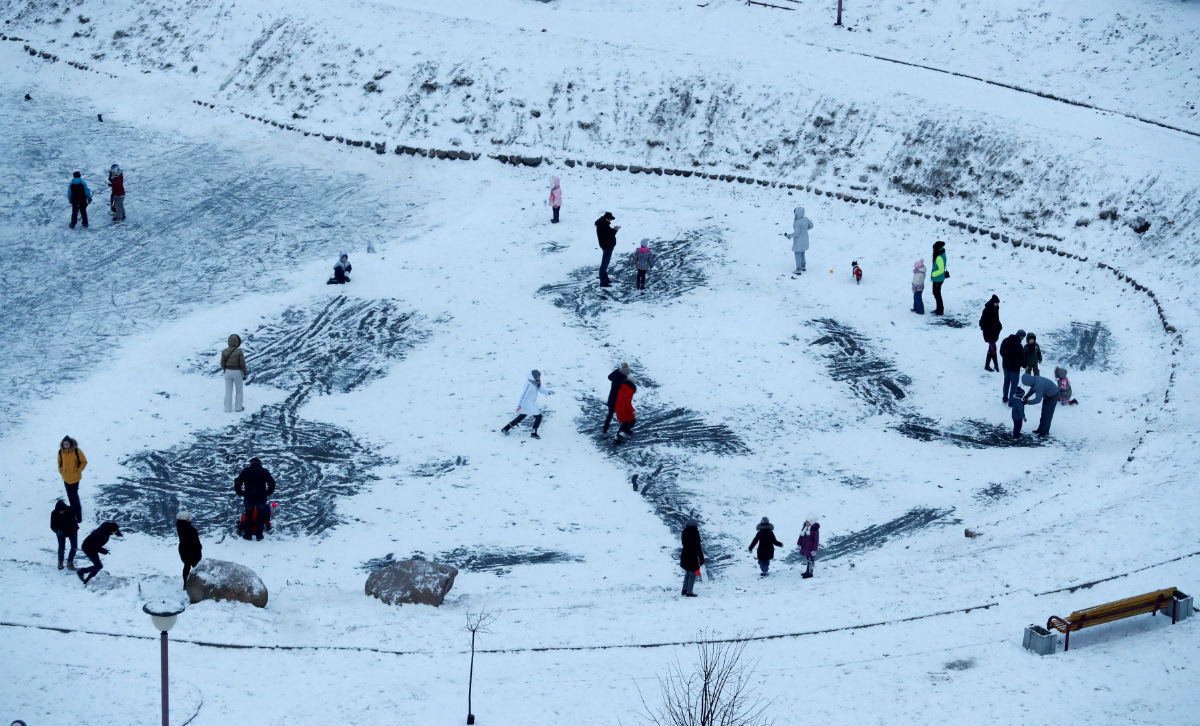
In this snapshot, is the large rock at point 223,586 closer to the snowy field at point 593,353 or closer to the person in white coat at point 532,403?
the snowy field at point 593,353

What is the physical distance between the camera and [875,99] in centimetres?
3038

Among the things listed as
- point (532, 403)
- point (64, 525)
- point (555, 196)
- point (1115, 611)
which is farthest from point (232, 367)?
point (1115, 611)

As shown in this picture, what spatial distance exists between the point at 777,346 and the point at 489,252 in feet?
23.1

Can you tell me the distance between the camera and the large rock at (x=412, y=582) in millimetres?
15242

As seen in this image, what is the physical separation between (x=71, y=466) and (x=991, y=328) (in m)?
15.1

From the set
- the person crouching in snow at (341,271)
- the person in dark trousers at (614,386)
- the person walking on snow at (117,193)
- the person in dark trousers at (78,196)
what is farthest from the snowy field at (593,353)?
the person in dark trousers at (78,196)

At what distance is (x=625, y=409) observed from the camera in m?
19.7

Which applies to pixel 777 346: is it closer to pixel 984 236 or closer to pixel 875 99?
pixel 984 236

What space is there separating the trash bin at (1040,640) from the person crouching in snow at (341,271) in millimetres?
15795

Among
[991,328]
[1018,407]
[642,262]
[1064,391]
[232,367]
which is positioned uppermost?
[642,262]

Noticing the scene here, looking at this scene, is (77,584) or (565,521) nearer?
(77,584)

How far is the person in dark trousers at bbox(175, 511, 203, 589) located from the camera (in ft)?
49.4

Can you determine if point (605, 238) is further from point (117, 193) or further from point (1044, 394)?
point (117, 193)

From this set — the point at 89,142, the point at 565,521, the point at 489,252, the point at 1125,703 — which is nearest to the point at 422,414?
the point at 565,521
